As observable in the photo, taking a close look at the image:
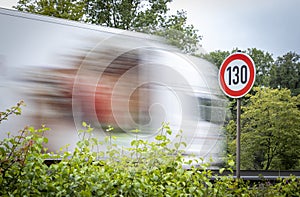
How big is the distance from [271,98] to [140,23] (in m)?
8.66

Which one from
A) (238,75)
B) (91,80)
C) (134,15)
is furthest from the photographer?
(134,15)

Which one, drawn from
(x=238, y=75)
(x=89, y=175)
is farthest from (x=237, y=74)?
(x=89, y=175)

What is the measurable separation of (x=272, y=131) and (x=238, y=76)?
18.2m

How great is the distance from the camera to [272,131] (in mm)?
25844

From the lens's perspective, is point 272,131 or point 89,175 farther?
point 272,131

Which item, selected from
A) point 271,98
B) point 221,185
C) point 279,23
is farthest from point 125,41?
point 279,23

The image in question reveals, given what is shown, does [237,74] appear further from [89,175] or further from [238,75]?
[89,175]

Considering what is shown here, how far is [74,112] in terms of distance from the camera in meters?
9.53

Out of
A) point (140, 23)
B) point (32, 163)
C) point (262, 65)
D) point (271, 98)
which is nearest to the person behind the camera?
point (32, 163)

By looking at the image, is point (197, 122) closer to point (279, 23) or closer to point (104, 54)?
point (104, 54)

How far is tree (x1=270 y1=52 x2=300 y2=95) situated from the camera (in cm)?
3562

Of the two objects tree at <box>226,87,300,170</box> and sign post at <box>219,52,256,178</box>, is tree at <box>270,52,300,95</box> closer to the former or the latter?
tree at <box>226,87,300,170</box>

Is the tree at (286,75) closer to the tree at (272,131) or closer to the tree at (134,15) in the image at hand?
the tree at (134,15)

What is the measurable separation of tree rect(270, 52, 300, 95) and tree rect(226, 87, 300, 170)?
28.1ft
